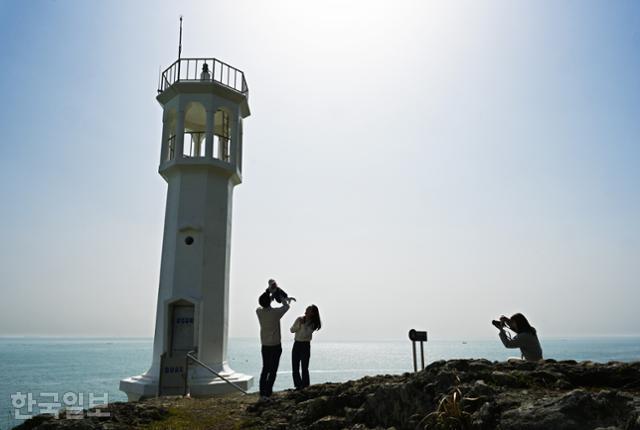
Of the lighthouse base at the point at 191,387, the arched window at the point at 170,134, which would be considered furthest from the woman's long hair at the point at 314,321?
the arched window at the point at 170,134

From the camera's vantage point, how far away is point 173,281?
14109mm

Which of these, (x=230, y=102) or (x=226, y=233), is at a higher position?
(x=230, y=102)

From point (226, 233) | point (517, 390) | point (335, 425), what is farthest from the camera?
point (226, 233)

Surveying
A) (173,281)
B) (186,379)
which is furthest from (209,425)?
(173,281)

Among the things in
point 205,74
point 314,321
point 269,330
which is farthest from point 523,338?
point 205,74

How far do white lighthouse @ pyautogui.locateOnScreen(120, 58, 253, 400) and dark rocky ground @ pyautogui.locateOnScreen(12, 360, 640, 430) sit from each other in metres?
7.30

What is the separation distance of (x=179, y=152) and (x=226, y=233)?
309 centimetres

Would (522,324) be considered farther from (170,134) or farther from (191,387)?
(170,134)

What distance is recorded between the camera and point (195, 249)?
14.3m

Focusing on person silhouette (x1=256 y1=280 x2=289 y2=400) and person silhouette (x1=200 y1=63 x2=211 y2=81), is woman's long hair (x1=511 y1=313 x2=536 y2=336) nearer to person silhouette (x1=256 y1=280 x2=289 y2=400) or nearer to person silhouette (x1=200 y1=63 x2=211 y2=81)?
person silhouette (x1=256 y1=280 x2=289 y2=400)

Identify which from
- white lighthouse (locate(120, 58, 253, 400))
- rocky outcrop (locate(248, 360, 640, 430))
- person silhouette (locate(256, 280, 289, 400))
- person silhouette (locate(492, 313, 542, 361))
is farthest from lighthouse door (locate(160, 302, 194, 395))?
person silhouette (locate(492, 313, 542, 361))

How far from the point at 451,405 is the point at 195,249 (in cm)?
1170

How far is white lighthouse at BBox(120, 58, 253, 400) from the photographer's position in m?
13.4

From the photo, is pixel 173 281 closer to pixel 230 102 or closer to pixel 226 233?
pixel 226 233
